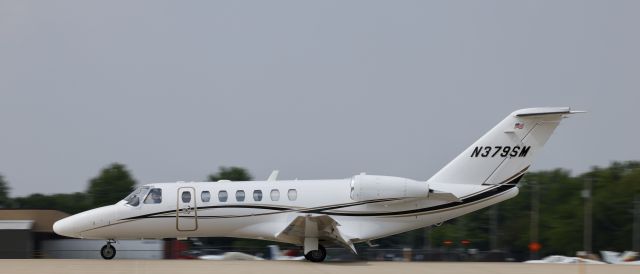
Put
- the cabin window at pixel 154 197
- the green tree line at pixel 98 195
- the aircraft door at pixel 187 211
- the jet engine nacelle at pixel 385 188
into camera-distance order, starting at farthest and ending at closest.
Answer: the green tree line at pixel 98 195 → the cabin window at pixel 154 197 → the aircraft door at pixel 187 211 → the jet engine nacelle at pixel 385 188

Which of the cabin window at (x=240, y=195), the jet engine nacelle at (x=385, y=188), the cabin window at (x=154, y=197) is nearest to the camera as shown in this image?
the jet engine nacelle at (x=385, y=188)

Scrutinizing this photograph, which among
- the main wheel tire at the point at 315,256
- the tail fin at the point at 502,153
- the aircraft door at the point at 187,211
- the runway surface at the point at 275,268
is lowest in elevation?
the runway surface at the point at 275,268

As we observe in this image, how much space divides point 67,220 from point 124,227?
1667 millimetres

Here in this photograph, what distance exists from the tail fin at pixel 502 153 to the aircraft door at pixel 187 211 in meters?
6.45

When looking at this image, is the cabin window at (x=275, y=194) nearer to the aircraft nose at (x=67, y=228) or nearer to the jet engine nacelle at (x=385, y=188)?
the jet engine nacelle at (x=385, y=188)

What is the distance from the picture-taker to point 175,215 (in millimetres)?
26062

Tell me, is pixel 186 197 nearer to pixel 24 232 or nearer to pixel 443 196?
pixel 443 196

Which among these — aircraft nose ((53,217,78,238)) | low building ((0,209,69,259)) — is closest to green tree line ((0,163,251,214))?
low building ((0,209,69,259))

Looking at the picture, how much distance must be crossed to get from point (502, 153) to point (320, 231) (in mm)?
5264

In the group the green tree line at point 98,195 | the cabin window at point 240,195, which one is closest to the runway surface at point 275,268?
the cabin window at point 240,195

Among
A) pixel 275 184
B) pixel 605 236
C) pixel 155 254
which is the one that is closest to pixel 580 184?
pixel 605 236

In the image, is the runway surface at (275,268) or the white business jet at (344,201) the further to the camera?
the white business jet at (344,201)

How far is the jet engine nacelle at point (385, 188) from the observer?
82.2 feet

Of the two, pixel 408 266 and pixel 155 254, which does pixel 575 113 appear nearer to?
pixel 408 266
